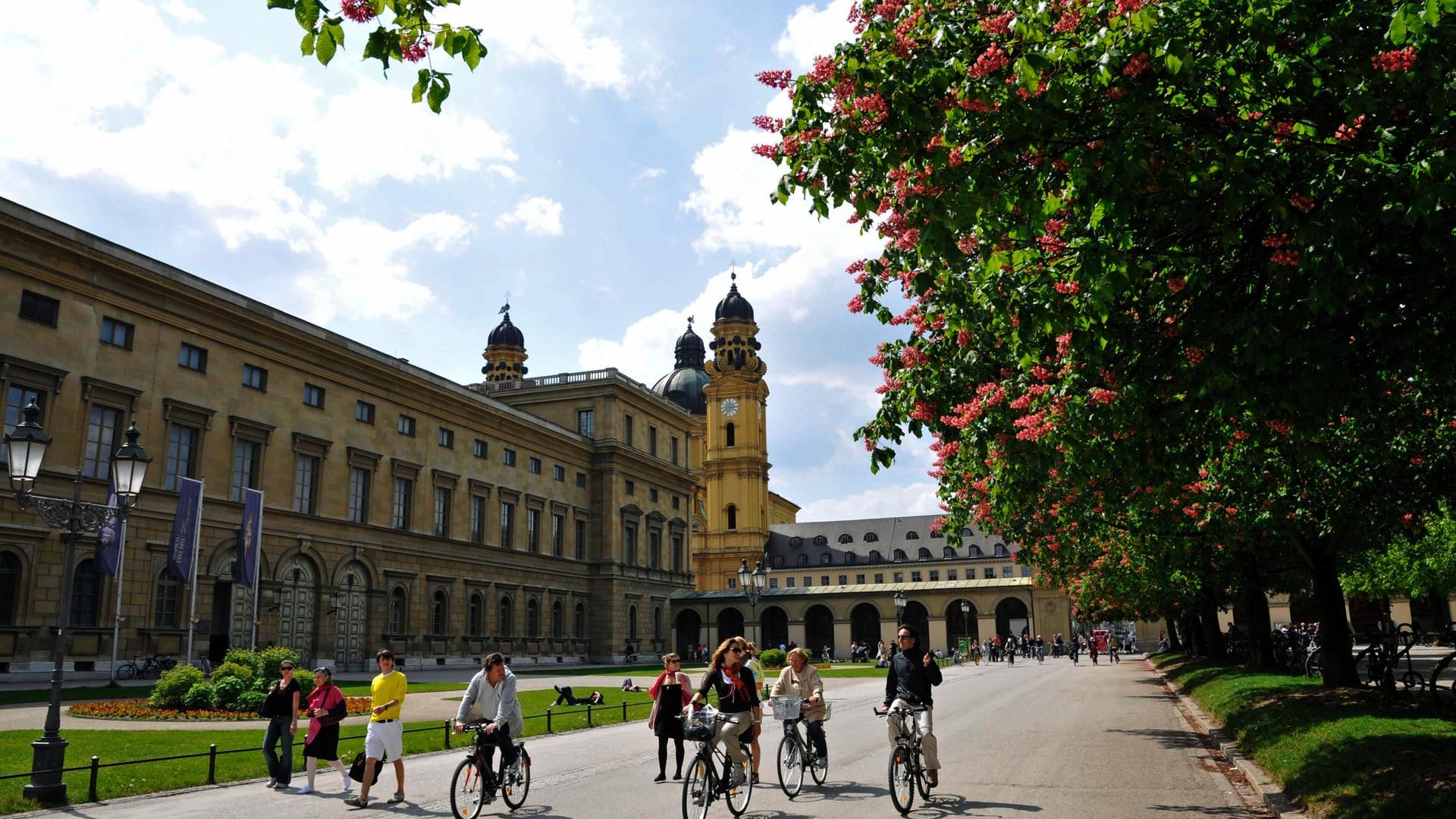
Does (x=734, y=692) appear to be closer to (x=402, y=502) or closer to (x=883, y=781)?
(x=883, y=781)

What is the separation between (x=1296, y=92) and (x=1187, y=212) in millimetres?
1129

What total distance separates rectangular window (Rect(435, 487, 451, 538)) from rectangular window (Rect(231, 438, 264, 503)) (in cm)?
1342

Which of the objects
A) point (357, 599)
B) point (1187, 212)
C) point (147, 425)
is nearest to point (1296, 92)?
point (1187, 212)

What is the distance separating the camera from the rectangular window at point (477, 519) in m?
59.2

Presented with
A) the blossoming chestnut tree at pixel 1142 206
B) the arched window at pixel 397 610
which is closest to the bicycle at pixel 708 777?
the blossoming chestnut tree at pixel 1142 206

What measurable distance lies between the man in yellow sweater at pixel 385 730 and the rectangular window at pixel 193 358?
32709mm

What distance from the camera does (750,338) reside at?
373 ft

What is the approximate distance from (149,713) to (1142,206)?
24120 mm

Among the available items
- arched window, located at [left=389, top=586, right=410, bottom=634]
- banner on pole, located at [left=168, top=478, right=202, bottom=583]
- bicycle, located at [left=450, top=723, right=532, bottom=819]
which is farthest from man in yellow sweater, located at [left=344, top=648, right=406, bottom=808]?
arched window, located at [left=389, top=586, right=410, bottom=634]

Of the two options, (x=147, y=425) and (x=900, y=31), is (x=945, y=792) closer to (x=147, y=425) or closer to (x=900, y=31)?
(x=900, y=31)

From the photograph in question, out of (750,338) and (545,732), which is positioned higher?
(750,338)

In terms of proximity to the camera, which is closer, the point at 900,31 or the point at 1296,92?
the point at 1296,92

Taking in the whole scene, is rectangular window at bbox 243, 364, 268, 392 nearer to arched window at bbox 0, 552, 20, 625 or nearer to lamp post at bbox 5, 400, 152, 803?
arched window at bbox 0, 552, 20, 625

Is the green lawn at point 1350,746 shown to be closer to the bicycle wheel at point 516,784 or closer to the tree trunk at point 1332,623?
the tree trunk at point 1332,623
